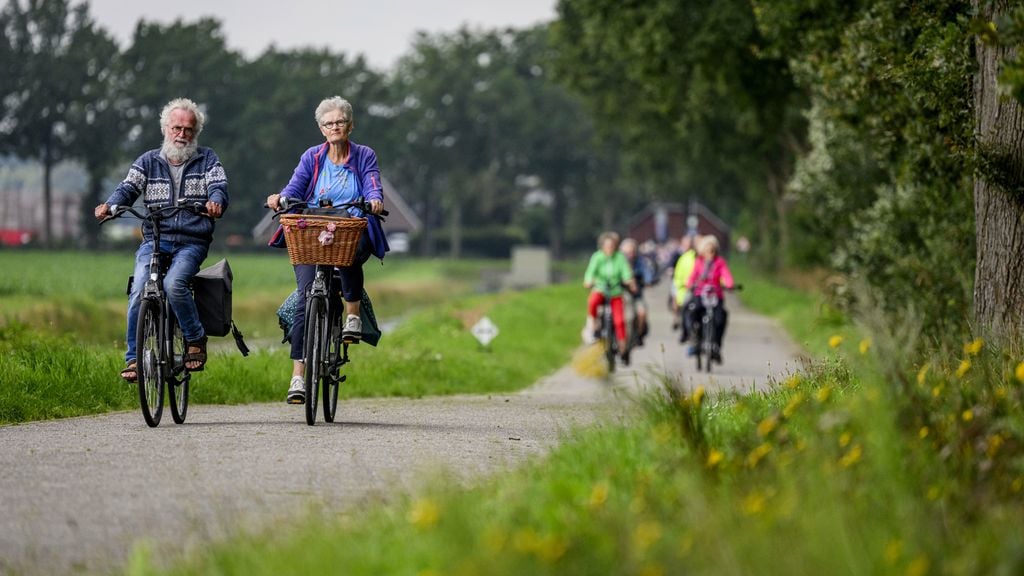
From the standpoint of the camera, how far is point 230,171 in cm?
8888

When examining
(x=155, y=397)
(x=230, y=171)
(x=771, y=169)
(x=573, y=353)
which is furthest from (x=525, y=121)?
(x=155, y=397)

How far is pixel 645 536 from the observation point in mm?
4633

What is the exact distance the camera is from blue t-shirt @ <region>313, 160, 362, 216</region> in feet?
34.6

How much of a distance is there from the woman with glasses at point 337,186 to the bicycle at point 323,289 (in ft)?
0.25

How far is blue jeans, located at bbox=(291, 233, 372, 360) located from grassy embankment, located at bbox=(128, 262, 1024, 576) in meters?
3.05

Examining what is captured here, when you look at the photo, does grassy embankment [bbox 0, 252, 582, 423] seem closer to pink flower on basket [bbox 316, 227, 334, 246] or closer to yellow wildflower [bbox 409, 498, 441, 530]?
pink flower on basket [bbox 316, 227, 334, 246]

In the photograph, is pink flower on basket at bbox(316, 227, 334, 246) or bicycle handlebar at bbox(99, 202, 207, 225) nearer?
pink flower on basket at bbox(316, 227, 334, 246)

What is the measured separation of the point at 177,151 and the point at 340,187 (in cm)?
107

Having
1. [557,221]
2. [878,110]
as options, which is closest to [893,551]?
[878,110]

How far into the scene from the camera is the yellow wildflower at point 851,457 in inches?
222

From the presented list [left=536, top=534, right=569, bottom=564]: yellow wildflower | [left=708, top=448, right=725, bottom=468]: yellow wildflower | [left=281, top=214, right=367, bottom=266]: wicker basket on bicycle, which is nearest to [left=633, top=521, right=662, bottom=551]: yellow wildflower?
[left=536, top=534, right=569, bottom=564]: yellow wildflower

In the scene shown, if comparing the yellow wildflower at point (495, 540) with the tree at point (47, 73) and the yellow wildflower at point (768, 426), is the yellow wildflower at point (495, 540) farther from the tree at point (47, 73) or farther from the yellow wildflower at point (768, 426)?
the tree at point (47, 73)

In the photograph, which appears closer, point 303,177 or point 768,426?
point 768,426

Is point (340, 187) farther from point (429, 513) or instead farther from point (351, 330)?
point (429, 513)
